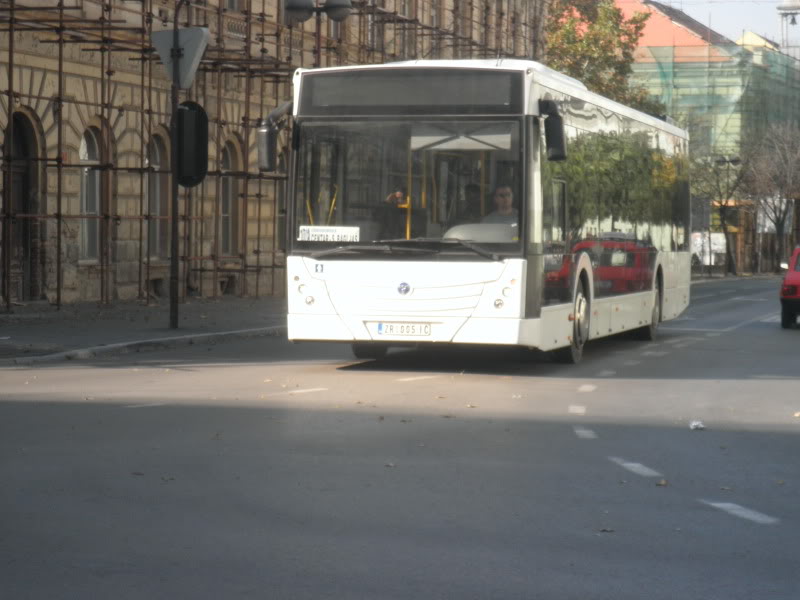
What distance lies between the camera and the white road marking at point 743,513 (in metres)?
8.33

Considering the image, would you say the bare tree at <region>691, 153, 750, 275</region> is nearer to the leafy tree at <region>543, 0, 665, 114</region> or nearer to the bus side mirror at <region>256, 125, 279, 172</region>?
the leafy tree at <region>543, 0, 665, 114</region>

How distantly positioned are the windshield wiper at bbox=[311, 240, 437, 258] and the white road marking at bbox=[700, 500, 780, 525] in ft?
26.1

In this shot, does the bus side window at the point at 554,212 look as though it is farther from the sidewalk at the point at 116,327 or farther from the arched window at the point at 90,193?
the arched window at the point at 90,193

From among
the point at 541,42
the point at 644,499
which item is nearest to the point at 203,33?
the point at 644,499

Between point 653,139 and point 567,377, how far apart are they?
7519 mm

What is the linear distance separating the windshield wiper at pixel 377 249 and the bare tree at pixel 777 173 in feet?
250

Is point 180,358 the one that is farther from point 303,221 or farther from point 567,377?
point 567,377

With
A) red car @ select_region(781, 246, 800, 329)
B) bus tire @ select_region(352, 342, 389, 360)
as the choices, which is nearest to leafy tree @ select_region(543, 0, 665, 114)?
red car @ select_region(781, 246, 800, 329)

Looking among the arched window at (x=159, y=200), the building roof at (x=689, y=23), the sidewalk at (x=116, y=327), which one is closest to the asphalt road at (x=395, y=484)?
the sidewalk at (x=116, y=327)

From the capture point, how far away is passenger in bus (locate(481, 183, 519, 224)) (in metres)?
16.5

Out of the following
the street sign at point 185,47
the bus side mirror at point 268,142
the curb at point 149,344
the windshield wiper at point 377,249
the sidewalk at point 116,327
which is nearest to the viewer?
the windshield wiper at point 377,249

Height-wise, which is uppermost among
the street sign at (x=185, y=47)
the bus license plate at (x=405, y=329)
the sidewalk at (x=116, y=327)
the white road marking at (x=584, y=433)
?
the street sign at (x=185, y=47)

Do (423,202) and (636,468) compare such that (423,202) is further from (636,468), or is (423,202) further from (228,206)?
(228,206)

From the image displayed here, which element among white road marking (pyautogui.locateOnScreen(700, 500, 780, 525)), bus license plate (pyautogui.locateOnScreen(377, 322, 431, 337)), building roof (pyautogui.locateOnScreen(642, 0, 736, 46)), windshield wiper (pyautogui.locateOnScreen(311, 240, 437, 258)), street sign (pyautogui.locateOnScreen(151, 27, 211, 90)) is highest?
building roof (pyautogui.locateOnScreen(642, 0, 736, 46))
